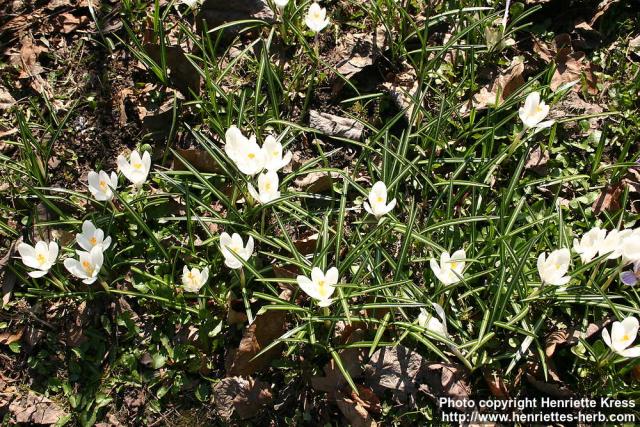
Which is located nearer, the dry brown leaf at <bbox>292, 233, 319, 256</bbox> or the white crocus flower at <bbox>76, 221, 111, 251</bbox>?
the white crocus flower at <bbox>76, 221, 111, 251</bbox>

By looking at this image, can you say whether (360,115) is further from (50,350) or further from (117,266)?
(50,350)

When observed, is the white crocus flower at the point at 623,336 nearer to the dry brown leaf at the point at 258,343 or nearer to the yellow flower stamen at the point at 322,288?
the yellow flower stamen at the point at 322,288

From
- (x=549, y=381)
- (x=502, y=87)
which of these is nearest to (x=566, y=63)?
(x=502, y=87)

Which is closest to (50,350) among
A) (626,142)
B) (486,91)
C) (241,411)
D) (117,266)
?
(117,266)

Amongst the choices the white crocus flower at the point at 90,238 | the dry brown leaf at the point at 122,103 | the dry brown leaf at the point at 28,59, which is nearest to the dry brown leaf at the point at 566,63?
the dry brown leaf at the point at 122,103

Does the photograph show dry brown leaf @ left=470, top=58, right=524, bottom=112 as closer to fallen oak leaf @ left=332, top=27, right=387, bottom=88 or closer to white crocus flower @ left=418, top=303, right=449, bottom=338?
fallen oak leaf @ left=332, top=27, right=387, bottom=88

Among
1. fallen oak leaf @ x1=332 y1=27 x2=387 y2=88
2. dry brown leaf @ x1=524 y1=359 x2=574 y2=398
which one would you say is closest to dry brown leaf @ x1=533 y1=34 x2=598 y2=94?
fallen oak leaf @ x1=332 y1=27 x2=387 y2=88
